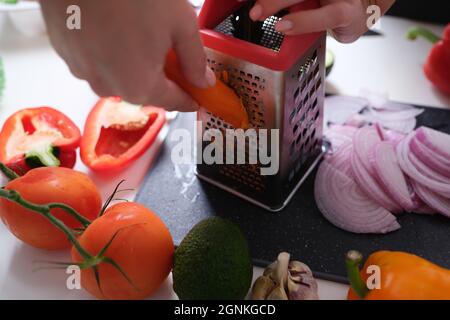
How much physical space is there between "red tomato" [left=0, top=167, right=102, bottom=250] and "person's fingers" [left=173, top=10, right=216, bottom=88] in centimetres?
24

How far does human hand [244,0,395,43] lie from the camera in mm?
695

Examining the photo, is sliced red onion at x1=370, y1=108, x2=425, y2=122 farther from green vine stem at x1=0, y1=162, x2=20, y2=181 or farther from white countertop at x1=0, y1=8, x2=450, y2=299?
green vine stem at x1=0, y1=162, x2=20, y2=181

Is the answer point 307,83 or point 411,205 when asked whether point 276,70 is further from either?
point 411,205

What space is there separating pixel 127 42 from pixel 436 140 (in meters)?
0.52

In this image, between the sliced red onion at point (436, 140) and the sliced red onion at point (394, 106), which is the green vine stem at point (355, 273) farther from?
the sliced red onion at point (394, 106)

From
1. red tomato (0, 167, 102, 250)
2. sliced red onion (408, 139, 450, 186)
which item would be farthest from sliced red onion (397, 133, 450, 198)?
red tomato (0, 167, 102, 250)

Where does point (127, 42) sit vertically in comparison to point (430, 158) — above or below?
above

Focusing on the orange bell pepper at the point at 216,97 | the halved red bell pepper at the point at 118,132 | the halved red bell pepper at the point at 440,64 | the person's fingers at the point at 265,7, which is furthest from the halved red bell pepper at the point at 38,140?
the halved red bell pepper at the point at 440,64

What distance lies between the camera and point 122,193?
2.93ft

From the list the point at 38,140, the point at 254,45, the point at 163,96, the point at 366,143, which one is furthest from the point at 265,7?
the point at 38,140

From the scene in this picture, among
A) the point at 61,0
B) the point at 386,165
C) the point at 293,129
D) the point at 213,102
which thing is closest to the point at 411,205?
the point at 386,165

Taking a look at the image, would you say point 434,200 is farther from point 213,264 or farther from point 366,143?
point 213,264

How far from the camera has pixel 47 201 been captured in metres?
0.74

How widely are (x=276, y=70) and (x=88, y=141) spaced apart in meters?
0.36
